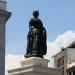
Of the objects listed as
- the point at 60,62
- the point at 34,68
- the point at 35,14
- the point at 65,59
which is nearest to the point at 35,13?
the point at 35,14

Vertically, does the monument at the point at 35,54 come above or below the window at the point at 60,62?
below

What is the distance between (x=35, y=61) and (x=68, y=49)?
1454 inches

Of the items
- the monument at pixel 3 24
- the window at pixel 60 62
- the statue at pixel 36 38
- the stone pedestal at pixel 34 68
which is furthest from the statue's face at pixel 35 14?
the window at pixel 60 62

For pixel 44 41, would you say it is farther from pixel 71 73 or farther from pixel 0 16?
pixel 71 73

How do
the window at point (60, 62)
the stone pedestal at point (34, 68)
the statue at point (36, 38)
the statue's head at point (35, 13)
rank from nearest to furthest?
the stone pedestal at point (34, 68) < the statue at point (36, 38) < the statue's head at point (35, 13) < the window at point (60, 62)

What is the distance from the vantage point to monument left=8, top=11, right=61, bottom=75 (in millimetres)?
32094

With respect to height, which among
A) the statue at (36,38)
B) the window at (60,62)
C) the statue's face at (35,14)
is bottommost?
the statue at (36,38)

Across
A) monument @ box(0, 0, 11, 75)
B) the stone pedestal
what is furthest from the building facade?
the stone pedestal

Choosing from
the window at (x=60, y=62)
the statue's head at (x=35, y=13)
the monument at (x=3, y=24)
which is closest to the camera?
the statue's head at (x=35, y=13)

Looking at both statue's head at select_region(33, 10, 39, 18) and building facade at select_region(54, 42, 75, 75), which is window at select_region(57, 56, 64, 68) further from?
statue's head at select_region(33, 10, 39, 18)

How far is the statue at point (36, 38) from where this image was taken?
33.3m

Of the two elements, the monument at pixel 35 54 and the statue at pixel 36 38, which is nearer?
the monument at pixel 35 54

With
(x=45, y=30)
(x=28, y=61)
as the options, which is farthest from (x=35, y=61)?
(x=45, y=30)

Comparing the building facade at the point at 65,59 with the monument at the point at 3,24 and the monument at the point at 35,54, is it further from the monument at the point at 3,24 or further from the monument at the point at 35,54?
the monument at the point at 35,54
